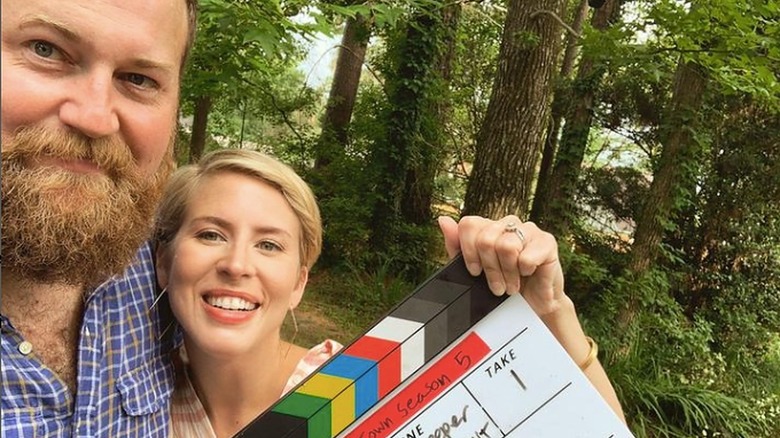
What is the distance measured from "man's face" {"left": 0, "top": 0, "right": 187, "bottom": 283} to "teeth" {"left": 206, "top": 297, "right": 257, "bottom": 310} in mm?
211

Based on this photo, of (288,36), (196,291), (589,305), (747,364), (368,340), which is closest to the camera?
(368,340)

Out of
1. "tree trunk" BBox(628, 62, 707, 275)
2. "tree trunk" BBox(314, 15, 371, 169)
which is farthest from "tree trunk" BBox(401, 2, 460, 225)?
"tree trunk" BBox(628, 62, 707, 275)

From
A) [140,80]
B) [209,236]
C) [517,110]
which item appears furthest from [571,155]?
[140,80]

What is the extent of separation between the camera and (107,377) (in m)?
1.09

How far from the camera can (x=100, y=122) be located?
955 millimetres

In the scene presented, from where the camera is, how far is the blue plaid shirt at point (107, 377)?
97 centimetres

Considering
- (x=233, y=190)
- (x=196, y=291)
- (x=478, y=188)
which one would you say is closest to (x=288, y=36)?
(x=233, y=190)

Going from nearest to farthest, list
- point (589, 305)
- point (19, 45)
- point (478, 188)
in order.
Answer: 1. point (19, 45)
2. point (478, 188)
3. point (589, 305)

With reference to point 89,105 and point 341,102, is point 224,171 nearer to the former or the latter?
point 89,105

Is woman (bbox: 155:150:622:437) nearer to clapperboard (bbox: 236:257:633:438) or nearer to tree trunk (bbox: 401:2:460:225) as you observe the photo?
clapperboard (bbox: 236:257:633:438)

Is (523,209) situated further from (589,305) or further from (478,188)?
(589,305)

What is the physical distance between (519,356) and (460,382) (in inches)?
4.7

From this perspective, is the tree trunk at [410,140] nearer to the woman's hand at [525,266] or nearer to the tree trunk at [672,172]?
the tree trunk at [672,172]

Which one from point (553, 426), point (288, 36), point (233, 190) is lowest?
point (553, 426)
